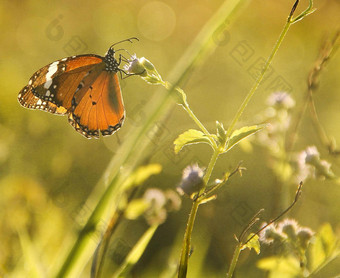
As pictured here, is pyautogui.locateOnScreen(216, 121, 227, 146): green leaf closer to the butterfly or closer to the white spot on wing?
the butterfly

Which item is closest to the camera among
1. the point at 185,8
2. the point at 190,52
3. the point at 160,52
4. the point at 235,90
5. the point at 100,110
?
the point at 190,52

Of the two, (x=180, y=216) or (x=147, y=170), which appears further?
(x=180, y=216)

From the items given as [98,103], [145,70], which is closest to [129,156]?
[145,70]

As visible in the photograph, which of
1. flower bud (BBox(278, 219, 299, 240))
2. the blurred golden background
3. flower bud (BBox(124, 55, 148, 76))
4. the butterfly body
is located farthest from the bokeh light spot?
flower bud (BBox(278, 219, 299, 240))

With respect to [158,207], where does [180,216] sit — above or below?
below

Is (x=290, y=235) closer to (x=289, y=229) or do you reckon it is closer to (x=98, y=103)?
(x=289, y=229)

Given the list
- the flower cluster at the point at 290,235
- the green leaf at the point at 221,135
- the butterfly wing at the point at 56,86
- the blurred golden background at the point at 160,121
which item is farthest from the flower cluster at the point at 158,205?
the butterfly wing at the point at 56,86

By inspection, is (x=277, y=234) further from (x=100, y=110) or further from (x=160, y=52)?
(x=160, y=52)

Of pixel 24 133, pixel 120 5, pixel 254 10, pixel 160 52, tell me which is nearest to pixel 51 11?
pixel 120 5
